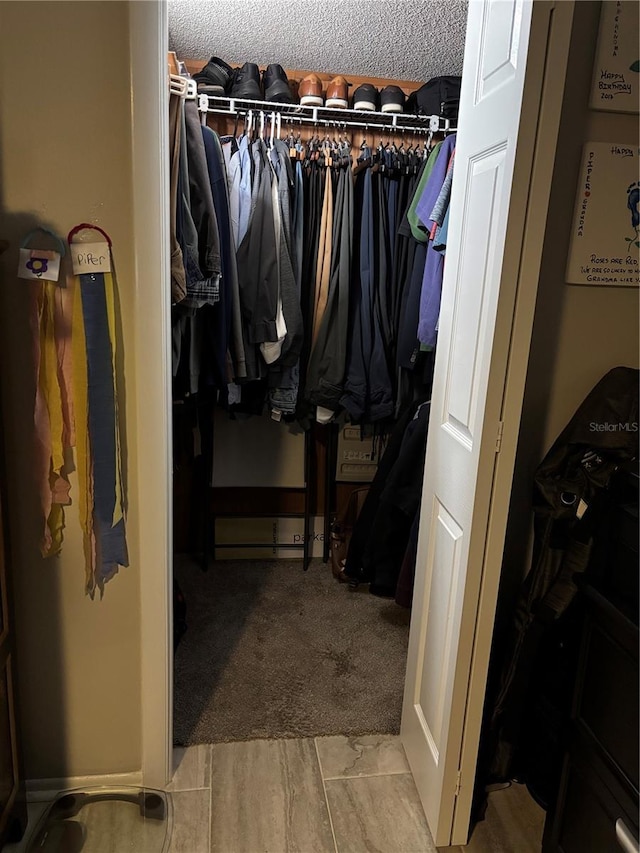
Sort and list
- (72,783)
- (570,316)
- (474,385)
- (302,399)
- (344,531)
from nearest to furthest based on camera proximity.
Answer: (474,385)
(570,316)
(72,783)
(302,399)
(344,531)

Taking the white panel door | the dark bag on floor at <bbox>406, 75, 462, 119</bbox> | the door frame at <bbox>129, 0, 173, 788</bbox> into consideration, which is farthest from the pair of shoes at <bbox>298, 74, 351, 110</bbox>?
the door frame at <bbox>129, 0, 173, 788</bbox>

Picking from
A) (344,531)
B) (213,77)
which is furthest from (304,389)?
(213,77)

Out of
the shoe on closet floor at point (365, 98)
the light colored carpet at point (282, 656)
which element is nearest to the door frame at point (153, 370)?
the light colored carpet at point (282, 656)

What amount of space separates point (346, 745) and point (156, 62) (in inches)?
76.3

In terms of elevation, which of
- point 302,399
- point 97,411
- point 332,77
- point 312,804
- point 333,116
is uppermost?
point 332,77

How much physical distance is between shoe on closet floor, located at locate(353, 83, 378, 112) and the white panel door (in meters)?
1.23

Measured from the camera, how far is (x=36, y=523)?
159 cm

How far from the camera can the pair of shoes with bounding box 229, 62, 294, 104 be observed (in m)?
2.61

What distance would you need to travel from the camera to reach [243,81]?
261 cm

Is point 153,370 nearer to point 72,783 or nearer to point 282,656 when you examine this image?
point 72,783

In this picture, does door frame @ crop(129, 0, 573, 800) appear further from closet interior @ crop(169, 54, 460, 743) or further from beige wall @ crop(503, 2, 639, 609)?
closet interior @ crop(169, 54, 460, 743)

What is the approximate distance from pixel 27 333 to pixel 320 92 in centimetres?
188

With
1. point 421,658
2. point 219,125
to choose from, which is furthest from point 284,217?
point 421,658

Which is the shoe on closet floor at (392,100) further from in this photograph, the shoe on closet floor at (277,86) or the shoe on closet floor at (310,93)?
the shoe on closet floor at (277,86)
